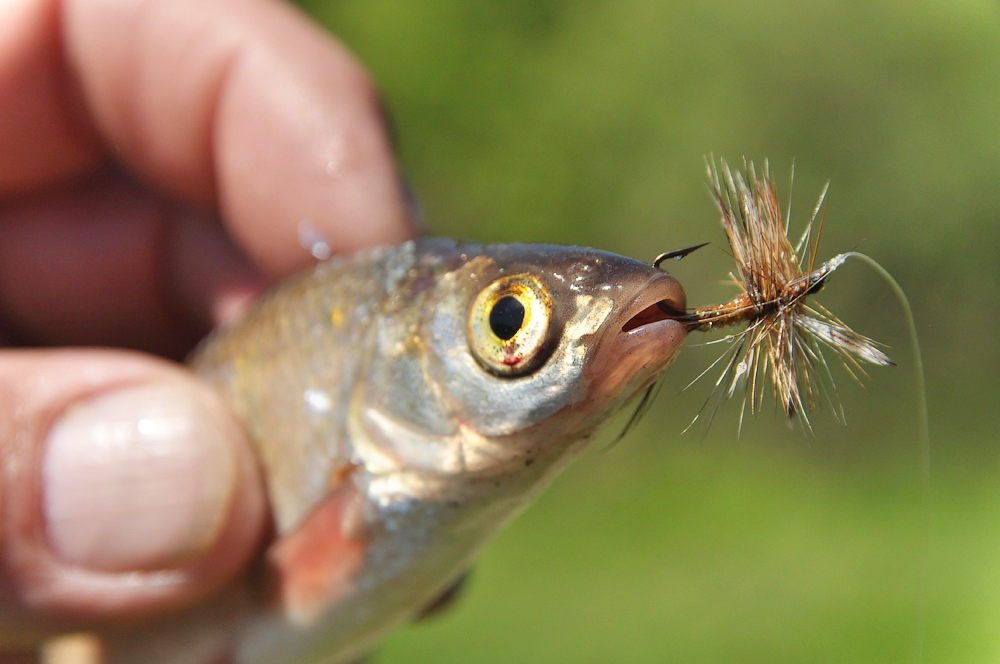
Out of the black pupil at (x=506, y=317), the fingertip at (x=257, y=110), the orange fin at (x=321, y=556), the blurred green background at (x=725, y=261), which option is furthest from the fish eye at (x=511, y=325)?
the blurred green background at (x=725, y=261)

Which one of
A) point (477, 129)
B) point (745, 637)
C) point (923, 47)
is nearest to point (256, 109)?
point (923, 47)

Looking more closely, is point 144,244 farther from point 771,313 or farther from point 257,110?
point 771,313

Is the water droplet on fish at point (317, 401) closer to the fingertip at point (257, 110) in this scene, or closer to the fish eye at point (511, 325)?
the fish eye at point (511, 325)

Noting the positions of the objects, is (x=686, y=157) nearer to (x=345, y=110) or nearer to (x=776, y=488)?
(x=776, y=488)

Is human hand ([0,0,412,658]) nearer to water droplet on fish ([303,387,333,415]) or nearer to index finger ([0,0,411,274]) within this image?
index finger ([0,0,411,274])

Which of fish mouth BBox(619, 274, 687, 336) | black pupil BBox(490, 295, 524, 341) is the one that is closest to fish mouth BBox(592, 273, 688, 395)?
fish mouth BBox(619, 274, 687, 336)

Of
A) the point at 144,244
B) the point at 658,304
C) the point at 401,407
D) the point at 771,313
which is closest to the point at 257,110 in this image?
the point at 144,244
